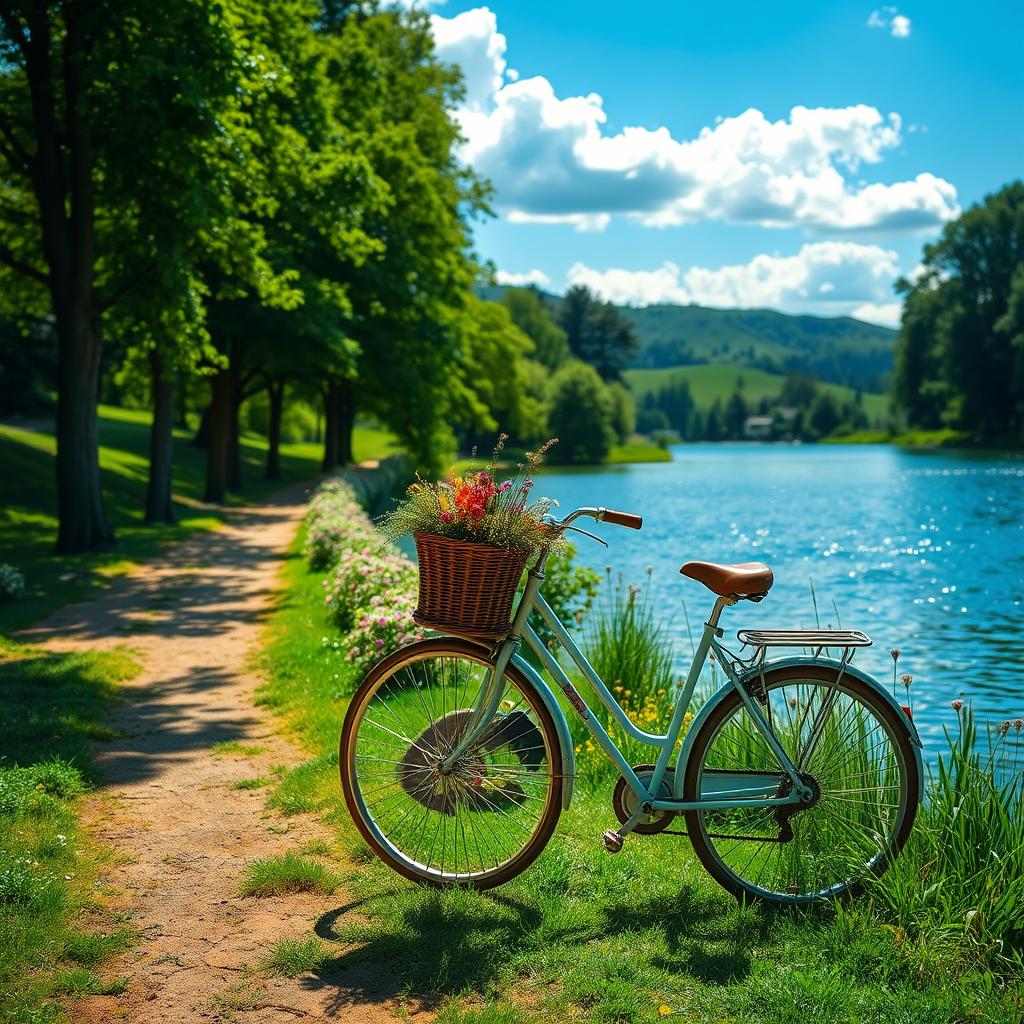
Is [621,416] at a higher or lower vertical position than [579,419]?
higher

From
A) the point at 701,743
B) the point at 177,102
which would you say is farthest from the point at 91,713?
the point at 177,102

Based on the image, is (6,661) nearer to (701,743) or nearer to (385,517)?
(385,517)

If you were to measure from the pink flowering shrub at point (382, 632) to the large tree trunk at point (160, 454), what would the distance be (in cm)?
1436

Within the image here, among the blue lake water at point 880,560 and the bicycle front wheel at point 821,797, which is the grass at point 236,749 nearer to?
the bicycle front wheel at point 821,797

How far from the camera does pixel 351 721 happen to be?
4.59m

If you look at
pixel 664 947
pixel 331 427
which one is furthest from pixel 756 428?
pixel 664 947

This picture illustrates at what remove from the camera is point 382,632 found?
7875 millimetres

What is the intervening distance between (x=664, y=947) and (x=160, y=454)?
1926 cm

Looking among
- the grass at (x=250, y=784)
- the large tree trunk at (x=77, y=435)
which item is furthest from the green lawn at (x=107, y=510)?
the grass at (x=250, y=784)

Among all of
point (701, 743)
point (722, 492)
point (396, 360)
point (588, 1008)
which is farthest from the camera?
point (722, 492)

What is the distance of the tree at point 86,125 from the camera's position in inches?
568

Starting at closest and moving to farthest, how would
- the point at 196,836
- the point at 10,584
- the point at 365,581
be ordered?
1. the point at 196,836
2. the point at 365,581
3. the point at 10,584

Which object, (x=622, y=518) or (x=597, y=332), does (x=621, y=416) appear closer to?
(x=597, y=332)

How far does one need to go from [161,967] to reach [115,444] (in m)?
34.0
